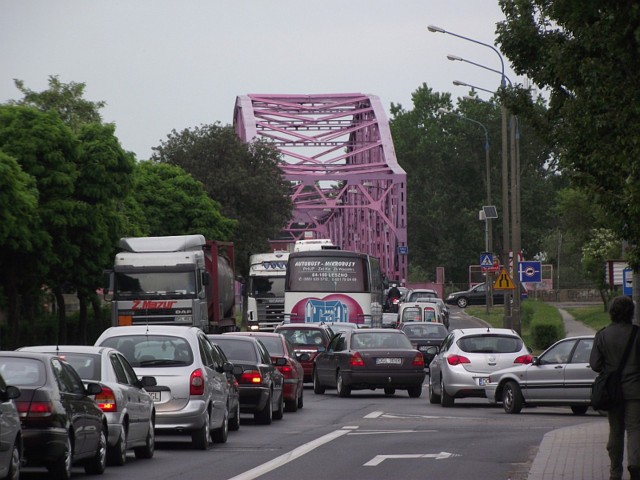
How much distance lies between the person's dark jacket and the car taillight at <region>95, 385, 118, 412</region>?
555cm

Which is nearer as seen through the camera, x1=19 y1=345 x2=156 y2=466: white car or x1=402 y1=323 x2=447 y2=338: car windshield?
x1=19 y1=345 x2=156 y2=466: white car

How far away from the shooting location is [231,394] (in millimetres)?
21203

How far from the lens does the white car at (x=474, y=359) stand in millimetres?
27422

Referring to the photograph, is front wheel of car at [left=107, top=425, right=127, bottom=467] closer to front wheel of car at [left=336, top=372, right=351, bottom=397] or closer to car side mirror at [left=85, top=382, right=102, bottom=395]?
car side mirror at [left=85, top=382, right=102, bottom=395]

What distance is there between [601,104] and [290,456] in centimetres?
568

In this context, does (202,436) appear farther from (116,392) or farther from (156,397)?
(116,392)

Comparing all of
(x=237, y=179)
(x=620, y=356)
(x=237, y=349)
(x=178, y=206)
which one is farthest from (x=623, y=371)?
(x=237, y=179)

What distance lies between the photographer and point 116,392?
1622 centimetres

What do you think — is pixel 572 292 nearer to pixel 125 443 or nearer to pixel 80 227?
pixel 80 227

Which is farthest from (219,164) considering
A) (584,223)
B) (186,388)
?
(186,388)

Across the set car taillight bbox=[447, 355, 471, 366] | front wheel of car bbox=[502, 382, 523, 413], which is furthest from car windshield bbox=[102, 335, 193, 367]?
car taillight bbox=[447, 355, 471, 366]

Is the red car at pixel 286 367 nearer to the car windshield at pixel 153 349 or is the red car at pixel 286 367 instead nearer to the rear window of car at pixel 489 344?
the rear window of car at pixel 489 344

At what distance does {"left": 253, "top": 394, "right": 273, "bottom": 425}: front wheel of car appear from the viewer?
2355 centimetres

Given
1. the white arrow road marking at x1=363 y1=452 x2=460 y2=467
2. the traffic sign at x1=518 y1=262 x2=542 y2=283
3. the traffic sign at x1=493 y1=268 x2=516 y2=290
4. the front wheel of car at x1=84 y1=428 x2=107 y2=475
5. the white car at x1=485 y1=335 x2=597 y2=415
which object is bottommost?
the white arrow road marking at x1=363 y1=452 x2=460 y2=467
